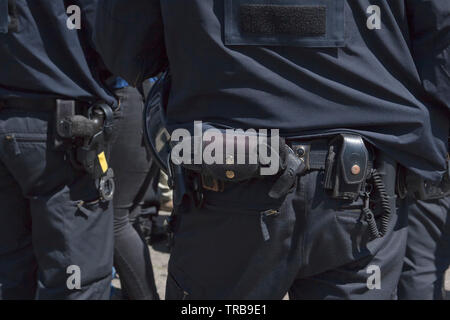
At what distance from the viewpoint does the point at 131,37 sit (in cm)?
167

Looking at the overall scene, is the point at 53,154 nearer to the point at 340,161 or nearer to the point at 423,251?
the point at 340,161

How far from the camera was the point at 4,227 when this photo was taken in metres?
2.38

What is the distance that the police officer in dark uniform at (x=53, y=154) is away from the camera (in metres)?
2.17

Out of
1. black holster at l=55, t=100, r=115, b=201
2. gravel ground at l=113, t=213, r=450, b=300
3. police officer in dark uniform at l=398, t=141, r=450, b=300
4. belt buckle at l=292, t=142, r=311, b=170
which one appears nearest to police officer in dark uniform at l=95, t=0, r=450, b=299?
belt buckle at l=292, t=142, r=311, b=170

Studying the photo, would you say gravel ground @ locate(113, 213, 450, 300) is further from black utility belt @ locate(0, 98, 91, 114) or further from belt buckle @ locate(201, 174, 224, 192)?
belt buckle @ locate(201, 174, 224, 192)

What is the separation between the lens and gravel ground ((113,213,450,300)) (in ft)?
11.5

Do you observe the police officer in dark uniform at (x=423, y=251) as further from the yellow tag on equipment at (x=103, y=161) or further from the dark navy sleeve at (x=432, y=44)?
the yellow tag on equipment at (x=103, y=161)

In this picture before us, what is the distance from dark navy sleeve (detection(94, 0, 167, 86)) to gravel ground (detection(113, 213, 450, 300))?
1988 mm

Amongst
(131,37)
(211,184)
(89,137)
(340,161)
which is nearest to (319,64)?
(340,161)

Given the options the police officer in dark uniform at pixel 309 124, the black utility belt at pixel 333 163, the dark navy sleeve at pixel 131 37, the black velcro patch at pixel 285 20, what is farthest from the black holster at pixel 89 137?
the black velcro patch at pixel 285 20

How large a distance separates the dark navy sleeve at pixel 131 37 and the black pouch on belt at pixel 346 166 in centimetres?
67
